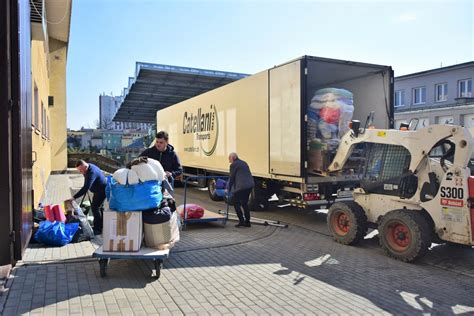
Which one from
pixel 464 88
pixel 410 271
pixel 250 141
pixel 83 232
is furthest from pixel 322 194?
pixel 464 88

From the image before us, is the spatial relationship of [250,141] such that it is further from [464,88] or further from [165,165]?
[464,88]

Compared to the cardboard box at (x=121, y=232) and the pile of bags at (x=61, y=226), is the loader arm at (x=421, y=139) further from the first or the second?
the pile of bags at (x=61, y=226)

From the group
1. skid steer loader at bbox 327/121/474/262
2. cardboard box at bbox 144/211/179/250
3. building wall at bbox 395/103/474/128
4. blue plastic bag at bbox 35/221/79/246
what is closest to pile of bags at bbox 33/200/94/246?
blue plastic bag at bbox 35/221/79/246

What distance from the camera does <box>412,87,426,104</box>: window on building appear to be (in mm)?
34159

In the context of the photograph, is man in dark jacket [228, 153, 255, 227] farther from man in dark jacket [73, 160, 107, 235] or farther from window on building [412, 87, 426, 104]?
window on building [412, 87, 426, 104]

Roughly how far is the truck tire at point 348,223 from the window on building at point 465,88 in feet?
92.6

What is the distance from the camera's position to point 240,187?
346 inches

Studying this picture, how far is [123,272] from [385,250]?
3.99 meters

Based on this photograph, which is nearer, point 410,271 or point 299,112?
point 410,271

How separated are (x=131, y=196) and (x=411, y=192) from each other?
4286mm

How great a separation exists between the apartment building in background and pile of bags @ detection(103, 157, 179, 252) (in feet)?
81.0

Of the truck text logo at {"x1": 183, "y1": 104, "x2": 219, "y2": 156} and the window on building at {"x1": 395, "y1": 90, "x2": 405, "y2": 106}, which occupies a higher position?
the window on building at {"x1": 395, "y1": 90, "x2": 405, "y2": 106}

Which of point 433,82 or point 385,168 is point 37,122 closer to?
point 385,168

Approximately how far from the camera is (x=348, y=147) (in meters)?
7.58
